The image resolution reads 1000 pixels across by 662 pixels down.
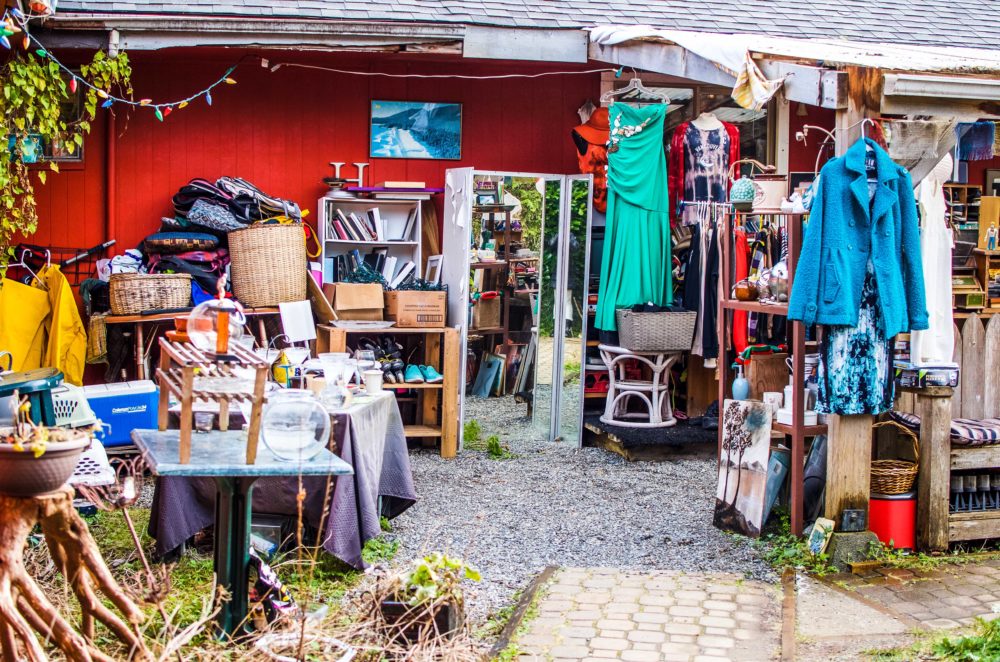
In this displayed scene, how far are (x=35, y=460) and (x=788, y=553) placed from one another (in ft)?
12.5

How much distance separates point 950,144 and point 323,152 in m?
4.82

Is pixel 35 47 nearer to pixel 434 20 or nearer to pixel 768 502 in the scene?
pixel 434 20

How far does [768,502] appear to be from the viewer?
5988 mm

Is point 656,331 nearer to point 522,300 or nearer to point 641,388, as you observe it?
point 641,388

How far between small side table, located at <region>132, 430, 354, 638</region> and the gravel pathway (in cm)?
119

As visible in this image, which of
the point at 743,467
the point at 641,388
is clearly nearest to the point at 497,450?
the point at 641,388

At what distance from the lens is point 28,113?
268 inches

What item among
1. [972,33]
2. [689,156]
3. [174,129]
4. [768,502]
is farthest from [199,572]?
[972,33]

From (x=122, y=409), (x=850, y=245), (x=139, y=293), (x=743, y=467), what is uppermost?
(x=850, y=245)

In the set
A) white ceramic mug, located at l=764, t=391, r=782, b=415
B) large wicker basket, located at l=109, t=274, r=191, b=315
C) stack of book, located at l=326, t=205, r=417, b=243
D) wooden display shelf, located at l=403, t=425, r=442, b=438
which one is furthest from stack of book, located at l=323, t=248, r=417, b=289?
white ceramic mug, located at l=764, t=391, r=782, b=415

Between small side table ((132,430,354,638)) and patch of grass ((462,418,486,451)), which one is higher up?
small side table ((132,430,354,638))

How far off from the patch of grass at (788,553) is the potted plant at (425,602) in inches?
81.6

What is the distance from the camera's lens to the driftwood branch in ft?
10.7

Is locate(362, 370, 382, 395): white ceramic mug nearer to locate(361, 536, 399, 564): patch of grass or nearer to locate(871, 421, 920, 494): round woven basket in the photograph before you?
locate(361, 536, 399, 564): patch of grass
